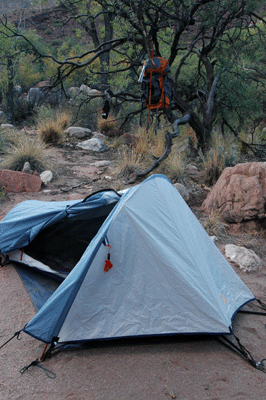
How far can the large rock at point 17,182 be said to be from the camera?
621 cm

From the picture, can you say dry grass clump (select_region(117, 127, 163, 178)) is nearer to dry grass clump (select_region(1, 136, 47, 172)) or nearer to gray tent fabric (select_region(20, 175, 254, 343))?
dry grass clump (select_region(1, 136, 47, 172))

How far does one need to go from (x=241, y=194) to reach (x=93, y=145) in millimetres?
5558

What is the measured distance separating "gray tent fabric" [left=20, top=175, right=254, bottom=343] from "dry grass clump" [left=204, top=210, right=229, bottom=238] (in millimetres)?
2426

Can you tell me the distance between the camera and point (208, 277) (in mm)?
2760

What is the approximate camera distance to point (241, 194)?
5320 mm

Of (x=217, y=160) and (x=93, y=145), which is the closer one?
(x=217, y=160)

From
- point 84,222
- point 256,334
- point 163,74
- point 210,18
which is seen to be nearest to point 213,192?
point 163,74

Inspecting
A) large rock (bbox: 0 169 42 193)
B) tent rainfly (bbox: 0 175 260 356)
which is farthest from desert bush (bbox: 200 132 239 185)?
tent rainfly (bbox: 0 175 260 356)

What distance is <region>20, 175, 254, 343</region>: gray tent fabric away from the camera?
2.48 meters

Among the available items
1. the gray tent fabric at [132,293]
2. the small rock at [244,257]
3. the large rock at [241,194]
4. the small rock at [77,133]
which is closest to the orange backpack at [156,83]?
the large rock at [241,194]

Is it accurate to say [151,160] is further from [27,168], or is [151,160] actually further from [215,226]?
[215,226]

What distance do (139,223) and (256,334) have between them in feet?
4.66

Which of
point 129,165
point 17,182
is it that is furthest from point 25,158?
point 129,165

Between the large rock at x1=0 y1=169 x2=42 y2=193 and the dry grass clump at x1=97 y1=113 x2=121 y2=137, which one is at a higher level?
the dry grass clump at x1=97 y1=113 x2=121 y2=137
